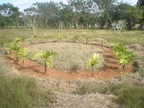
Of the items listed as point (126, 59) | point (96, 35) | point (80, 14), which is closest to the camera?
point (126, 59)

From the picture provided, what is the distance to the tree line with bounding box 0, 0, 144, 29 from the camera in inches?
2581

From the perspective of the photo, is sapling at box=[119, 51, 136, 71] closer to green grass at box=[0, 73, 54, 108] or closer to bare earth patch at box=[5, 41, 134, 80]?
bare earth patch at box=[5, 41, 134, 80]

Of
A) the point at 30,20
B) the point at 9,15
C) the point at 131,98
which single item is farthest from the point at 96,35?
the point at 9,15

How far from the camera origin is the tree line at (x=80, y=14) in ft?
215

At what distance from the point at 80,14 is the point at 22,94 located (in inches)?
2692

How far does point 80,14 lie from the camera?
7500cm

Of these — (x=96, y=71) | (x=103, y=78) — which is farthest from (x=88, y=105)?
(x=96, y=71)

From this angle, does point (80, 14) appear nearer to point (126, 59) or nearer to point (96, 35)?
point (96, 35)

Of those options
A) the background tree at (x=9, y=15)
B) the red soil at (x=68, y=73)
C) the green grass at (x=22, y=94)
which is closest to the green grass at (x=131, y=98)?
the green grass at (x=22, y=94)

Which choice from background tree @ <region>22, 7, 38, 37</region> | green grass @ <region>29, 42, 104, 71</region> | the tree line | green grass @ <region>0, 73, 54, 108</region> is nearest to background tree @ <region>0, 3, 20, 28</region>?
the tree line

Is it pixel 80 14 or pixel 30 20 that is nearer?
pixel 30 20

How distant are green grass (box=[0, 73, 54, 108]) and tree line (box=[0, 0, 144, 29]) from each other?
53936mm

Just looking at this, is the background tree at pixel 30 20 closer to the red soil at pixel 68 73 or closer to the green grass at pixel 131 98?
the red soil at pixel 68 73

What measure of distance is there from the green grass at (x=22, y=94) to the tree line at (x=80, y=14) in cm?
5394
